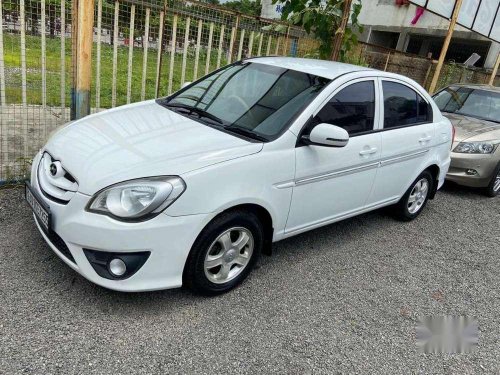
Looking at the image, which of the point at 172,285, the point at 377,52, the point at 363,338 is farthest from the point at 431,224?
the point at 377,52

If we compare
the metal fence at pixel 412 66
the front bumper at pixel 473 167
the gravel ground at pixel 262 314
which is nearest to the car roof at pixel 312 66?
the gravel ground at pixel 262 314

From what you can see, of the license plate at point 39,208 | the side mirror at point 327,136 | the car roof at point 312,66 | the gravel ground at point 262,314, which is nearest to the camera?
the gravel ground at point 262,314

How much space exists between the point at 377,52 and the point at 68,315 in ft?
28.2

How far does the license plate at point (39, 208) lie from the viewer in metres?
2.71

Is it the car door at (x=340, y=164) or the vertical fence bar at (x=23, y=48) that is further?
the vertical fence bar at (x=23, y=48)

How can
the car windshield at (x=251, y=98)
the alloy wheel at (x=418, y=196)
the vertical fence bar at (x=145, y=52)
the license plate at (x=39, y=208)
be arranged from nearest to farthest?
the license plate at (x=39, y=208) < the car windshield at (x=251, y=98) < the alloy wheel at (x=418, y=196) < the vertical fence bar at (x=145, y=52)

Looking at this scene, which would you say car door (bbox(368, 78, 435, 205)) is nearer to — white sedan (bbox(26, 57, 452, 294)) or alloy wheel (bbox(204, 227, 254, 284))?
white sedan (bbox(26, 57, 452, 294))

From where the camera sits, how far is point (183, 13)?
527 centimetres

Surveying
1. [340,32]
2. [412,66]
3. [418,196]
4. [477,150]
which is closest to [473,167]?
[477,150]

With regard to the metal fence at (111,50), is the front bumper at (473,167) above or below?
below

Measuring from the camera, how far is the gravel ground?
8.08ft

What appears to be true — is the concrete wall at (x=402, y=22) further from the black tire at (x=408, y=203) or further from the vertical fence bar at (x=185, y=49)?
the vertical fence bar at (x=185, y=49)

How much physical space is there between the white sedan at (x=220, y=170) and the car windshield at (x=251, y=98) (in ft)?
0.05

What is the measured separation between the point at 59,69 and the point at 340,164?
129 inches
